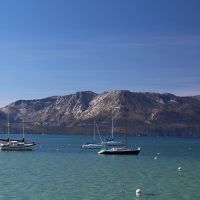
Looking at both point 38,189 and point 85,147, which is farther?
point 85,147

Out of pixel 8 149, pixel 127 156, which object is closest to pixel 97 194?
pixel 127 156

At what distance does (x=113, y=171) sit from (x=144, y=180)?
14938mm

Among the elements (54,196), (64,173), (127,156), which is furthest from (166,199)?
(127,156)

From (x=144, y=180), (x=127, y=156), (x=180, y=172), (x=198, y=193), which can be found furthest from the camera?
(x=127, y=156)

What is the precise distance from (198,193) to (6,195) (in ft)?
67.0

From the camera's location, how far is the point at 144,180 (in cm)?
6944

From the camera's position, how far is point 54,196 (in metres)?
53.2

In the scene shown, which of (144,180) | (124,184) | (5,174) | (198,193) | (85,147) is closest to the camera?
(198,193)

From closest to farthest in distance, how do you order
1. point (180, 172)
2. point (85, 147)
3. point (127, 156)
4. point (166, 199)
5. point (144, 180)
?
point (166, 199) → point (144, 180) → point (180, 172) → point (127, 156) → point (85, 147)

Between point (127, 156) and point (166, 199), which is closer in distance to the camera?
point (166, 199)

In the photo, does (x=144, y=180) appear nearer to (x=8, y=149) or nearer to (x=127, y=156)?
(x=127, y=156)

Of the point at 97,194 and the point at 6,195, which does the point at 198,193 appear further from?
the point at 6,195

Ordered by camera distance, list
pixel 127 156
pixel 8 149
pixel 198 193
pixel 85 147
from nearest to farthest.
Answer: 1. pixel 198 193
2. pixel 127 156
3. pixel 8 149
4. pixel 85 147

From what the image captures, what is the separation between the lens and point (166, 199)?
5234 centimetres
